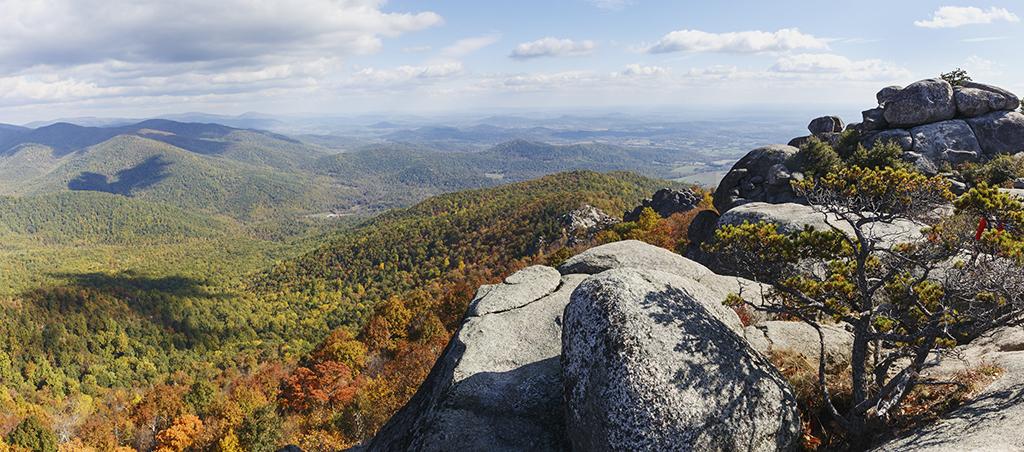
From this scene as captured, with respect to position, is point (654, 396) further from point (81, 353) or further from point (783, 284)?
point (81, 353)

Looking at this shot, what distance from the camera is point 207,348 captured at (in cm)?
15688

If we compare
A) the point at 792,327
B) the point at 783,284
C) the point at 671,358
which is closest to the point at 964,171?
the point at 792,327

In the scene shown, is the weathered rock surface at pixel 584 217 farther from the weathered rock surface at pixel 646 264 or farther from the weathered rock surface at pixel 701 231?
the weathered rock surface at pixel 646 264

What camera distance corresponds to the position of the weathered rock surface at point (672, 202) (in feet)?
217

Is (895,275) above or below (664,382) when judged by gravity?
above

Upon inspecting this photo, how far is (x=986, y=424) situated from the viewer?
7676 mm

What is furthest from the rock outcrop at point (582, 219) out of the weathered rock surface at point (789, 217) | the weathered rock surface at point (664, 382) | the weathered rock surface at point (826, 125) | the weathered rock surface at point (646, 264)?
the weathered rock surface at point (664, 382)

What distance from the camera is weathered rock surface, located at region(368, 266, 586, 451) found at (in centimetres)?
1145

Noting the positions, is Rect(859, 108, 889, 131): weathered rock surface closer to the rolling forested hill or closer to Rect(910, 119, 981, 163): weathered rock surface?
Rect(910, 119, 981, 163): weathered rock surface

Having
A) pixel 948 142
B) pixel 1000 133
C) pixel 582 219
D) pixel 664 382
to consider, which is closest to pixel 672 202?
pixel 948 142

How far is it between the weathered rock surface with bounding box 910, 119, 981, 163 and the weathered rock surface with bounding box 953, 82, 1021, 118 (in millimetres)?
1600

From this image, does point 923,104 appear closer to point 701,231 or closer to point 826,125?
point 826,125

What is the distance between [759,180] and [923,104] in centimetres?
1243

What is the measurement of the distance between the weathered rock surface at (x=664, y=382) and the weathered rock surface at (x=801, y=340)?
3.56 metres
